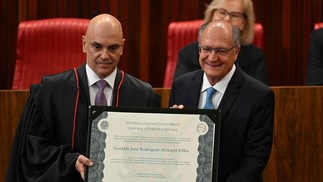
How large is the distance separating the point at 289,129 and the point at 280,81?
143 centimetres

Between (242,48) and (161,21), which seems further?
(161,21)

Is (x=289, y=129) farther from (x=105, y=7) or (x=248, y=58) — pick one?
(x=105, y=7)

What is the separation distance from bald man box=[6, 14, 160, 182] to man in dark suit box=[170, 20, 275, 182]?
26cm

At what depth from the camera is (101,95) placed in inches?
104

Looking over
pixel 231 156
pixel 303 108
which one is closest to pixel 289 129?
pixel 303 108

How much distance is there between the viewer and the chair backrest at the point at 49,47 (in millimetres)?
4004

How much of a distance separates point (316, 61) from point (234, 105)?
4.39ft

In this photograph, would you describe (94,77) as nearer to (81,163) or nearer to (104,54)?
(104,54)

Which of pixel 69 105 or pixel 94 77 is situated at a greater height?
pixel 94 77

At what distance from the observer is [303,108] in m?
3.12

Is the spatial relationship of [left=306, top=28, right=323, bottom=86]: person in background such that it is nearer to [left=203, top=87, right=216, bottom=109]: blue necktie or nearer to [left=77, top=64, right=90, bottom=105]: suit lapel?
[left=203, top=87, right=216, bottom=109]: blue necktie

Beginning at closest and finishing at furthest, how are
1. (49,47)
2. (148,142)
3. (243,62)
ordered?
(148,142) → (243,62) → (49,47)

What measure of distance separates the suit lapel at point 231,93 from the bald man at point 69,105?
11.6 inches

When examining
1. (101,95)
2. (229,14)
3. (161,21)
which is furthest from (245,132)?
(161,21)
